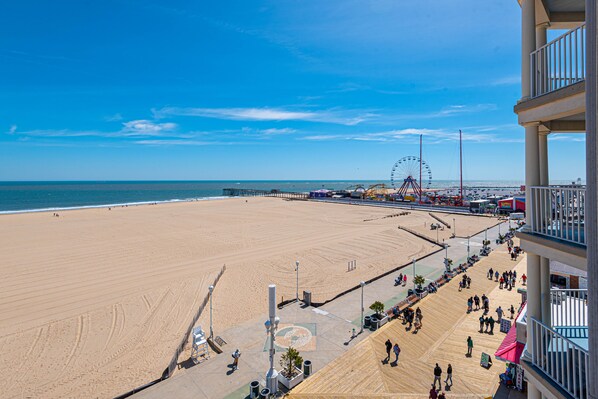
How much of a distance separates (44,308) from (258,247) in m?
16.6

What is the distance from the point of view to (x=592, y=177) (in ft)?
10.2

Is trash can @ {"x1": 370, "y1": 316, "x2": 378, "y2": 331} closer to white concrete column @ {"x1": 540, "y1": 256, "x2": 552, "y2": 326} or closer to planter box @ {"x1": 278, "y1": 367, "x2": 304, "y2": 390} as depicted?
planter box @ {"x1": 278, "y1": 367, "x2": 304, "y2": 390}

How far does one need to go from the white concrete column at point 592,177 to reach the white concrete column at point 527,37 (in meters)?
1.62

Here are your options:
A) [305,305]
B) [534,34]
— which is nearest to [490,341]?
[305,305]

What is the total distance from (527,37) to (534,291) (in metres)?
4.05

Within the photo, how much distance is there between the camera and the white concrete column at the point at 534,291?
185 inches

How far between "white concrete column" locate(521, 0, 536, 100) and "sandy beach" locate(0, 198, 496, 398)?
1396 cm

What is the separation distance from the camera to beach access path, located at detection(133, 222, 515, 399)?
32.1 feet

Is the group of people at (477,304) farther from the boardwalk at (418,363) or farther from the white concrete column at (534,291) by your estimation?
the white concrete column at (534,291)

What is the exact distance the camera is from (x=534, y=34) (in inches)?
183

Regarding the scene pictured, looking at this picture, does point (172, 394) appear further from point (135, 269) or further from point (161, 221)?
point (161, 221)

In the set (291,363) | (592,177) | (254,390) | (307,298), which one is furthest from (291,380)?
(592,177)

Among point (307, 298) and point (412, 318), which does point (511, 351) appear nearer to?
point (412, 318)

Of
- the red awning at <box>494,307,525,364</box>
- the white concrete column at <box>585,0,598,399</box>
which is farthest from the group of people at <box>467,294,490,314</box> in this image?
the white concrete column at <box>585,0,598,399</box>
